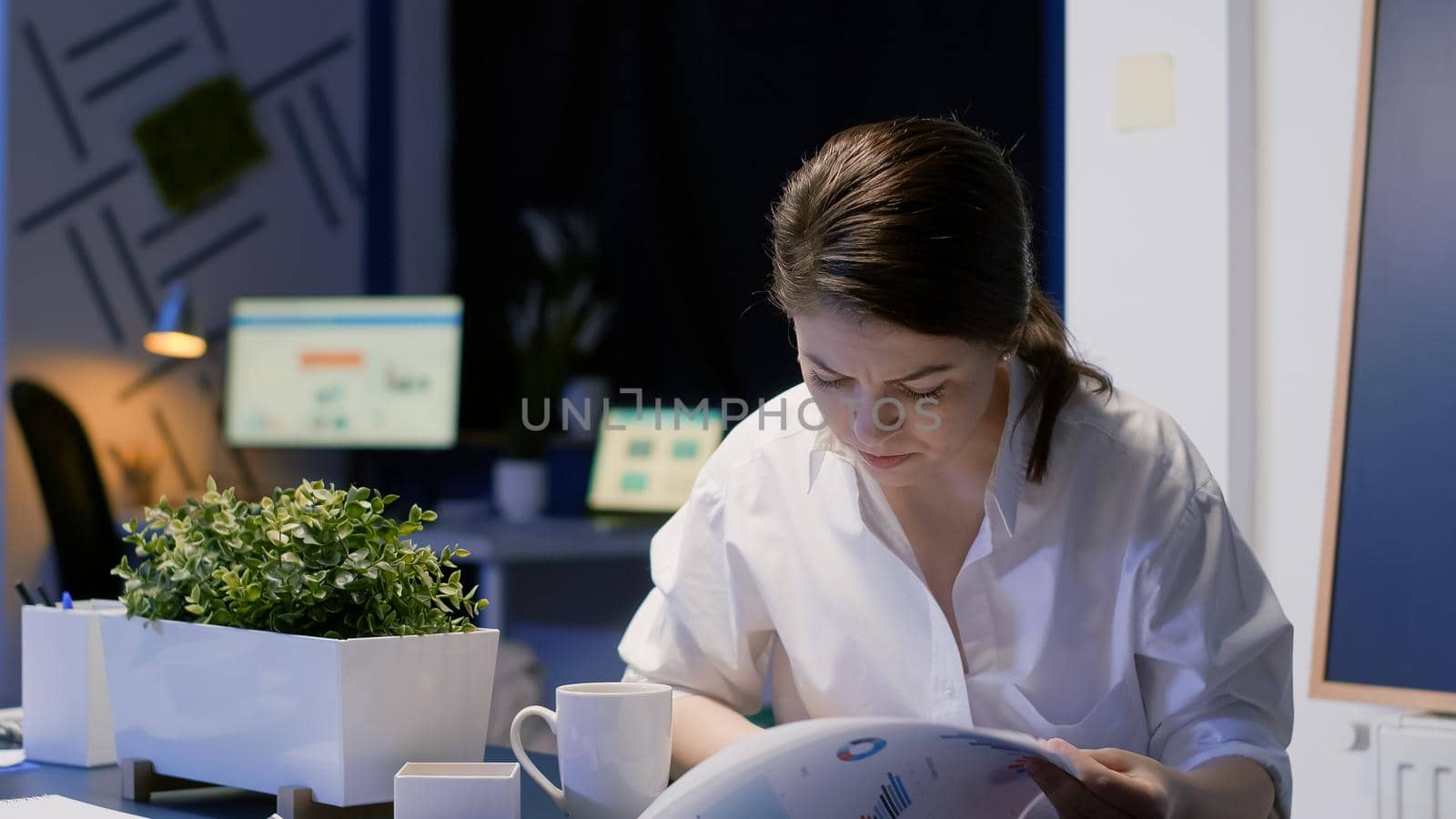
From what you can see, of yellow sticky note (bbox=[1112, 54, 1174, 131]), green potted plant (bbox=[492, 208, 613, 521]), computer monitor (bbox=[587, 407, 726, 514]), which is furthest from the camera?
green potted plant (bbox=[492, 208, 613, 521])

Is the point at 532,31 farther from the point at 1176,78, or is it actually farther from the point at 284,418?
the point at 1176,78

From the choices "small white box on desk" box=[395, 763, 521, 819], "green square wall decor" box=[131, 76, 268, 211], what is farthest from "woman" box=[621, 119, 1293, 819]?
"green square wall decor" box=[131, 76, 268, 211]

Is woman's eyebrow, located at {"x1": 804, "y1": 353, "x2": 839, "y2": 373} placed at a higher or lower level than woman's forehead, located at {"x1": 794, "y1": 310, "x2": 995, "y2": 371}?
lower

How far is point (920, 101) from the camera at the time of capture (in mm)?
3000

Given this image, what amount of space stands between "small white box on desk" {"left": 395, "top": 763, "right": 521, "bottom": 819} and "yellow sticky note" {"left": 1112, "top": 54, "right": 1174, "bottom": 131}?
1.67 metres

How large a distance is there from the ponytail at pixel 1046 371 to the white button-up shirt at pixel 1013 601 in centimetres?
1

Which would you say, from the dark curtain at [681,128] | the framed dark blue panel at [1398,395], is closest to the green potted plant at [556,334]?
the dark curtain at [681,128]

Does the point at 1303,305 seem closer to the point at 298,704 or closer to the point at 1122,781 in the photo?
the point at 1122,781

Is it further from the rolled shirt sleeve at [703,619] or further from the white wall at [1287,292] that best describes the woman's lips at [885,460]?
the white wall at [1287,292]

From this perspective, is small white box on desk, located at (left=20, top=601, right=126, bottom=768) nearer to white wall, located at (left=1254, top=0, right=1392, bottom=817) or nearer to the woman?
the woman

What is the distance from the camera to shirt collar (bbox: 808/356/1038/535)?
1.15m

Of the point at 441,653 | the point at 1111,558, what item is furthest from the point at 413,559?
the point at 1111,558

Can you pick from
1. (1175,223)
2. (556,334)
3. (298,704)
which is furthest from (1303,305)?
(556,334)

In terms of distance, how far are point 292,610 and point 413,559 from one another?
0.08 m
